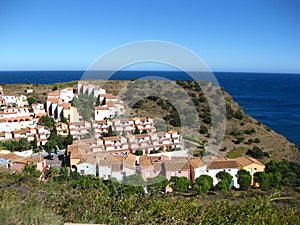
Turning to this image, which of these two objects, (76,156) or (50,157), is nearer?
(76,156)

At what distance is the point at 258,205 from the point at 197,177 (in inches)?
250

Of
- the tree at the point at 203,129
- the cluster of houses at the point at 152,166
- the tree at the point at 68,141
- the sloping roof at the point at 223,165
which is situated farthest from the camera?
the tree at the point at 203,129

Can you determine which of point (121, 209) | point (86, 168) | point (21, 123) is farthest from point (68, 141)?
point (121, 209)

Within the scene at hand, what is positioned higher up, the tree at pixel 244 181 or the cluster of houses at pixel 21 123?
the cluster of houses at pixel 21 123

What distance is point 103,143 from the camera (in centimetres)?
1334

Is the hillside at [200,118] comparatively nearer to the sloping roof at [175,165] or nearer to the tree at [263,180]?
the sloping roof at [175,165]

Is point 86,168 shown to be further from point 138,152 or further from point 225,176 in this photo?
point 225,176

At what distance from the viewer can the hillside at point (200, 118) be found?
15.7 metres

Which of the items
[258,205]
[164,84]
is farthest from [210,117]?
[258,205]

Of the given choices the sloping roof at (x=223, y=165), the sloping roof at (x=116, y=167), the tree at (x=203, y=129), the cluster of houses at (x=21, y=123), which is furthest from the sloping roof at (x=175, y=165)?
the cluster of houses at (x=21, y=123)

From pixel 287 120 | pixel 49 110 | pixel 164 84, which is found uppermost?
pixel 164 84

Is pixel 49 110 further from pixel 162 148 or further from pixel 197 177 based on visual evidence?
pixel 197 177

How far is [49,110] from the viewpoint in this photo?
18969 mm

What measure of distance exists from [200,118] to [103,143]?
8718mm
